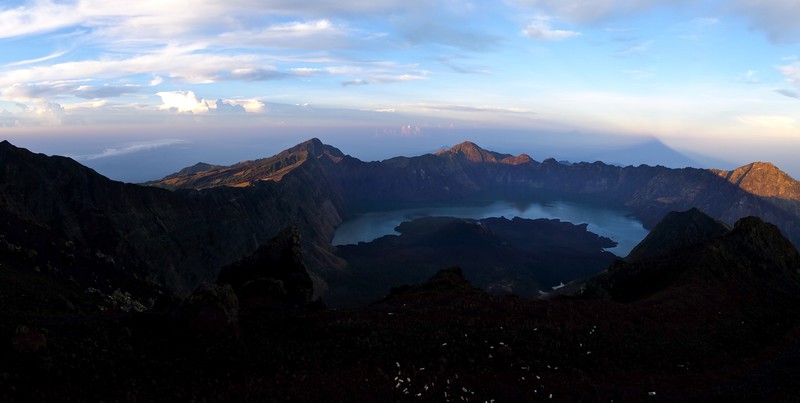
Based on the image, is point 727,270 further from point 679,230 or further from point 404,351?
point 679,230

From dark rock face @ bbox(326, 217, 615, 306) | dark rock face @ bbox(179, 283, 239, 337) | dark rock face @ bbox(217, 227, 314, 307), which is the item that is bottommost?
dark rock face @ bbox(326, 217, 615, 306)

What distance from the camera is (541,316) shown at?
26.1 metres

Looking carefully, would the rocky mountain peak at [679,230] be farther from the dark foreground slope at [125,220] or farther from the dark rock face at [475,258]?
the dark foreground slope at [125,220]

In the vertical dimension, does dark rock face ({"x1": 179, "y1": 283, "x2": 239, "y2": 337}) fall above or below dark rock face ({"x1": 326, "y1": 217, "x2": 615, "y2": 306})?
above

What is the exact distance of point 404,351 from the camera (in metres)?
20.3

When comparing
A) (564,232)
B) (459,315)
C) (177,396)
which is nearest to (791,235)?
(564,232)

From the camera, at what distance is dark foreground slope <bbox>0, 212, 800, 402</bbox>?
49.6 ft

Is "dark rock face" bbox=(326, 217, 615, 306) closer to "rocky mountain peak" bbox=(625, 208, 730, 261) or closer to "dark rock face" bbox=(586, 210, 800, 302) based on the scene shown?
"rocky mountain peak" bbox=(625, 208, 730, 261)

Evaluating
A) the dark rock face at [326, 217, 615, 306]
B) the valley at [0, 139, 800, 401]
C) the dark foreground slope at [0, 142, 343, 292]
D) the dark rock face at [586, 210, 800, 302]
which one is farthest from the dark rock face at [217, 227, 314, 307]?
the dark rock face at [326, 217, 615, 306]

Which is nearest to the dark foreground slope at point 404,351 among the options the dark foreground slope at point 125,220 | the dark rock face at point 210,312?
the dark rock face at point 210,312

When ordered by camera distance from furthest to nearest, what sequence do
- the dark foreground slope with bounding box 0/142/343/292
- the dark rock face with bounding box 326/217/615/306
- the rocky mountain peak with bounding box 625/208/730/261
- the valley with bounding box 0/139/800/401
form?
the dark rock face with bounding box 326/217/615/306 → the rocky mountain peak with bounding box 625/208/730/261 → the dark foreground slope with bounding box 0/142/343/292 → the valley with bounding box 0/139/800/401

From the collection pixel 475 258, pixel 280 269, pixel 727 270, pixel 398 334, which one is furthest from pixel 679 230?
pixel 398 334

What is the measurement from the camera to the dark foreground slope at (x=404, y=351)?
15133 mm

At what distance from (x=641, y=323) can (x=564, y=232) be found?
16521cm
